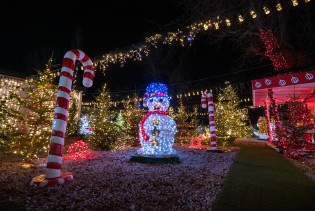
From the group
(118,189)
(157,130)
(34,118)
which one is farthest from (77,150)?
(118,189)

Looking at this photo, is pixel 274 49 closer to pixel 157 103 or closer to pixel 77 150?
pixel 157 103

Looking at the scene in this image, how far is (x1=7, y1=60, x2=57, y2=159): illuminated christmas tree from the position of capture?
6328 millimetres

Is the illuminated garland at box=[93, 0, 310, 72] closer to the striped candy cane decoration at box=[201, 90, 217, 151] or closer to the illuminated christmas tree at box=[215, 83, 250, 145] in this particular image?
the striped candy cane decoration at box=[201, 90, 217, 151]

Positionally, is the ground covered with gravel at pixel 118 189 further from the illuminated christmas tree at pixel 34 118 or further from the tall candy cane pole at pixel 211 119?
the tall candy cane pole at pixel 211 119

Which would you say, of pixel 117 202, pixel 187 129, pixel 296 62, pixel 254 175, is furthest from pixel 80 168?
pixel 296 62

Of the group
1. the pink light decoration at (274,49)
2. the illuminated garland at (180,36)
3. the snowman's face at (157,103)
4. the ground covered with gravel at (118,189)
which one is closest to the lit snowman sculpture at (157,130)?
the snowman's face at (157,103)

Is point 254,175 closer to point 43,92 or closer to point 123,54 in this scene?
point 43,92

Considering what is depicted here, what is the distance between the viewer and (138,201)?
345cm

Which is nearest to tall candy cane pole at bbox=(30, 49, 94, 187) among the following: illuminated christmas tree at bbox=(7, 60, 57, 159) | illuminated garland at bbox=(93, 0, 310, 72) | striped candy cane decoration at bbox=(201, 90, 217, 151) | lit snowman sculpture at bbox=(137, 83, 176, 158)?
illuminated christmas tree at bbox=(7, 60, 57, 159)

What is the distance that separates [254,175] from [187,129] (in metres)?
9.43

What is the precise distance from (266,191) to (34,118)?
665cm

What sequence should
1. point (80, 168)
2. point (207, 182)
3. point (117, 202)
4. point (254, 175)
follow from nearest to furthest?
point (117, 202) → point (207, 182) → point (254, 175) → point (80, 168)

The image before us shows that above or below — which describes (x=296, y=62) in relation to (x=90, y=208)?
above

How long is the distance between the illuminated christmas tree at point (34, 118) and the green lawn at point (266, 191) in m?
5.49
